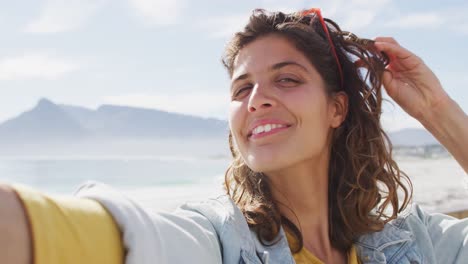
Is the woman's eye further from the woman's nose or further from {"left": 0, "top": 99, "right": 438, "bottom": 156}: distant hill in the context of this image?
{"left": 0, "top": 99, "right": 438, "bottom": 156}: distant hill

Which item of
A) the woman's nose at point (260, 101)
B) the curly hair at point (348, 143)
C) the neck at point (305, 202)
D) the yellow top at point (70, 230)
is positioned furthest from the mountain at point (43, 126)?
the yellow top at point (70, 230)

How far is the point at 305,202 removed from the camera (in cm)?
196

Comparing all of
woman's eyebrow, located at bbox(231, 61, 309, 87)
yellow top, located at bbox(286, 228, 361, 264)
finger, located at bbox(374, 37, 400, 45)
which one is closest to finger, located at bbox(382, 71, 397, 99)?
finger, located at bbox(374, 37, 400, 45)

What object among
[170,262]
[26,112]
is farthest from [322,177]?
[26,112]

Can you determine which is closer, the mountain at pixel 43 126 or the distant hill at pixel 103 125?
the distant hill at pixel 103 125

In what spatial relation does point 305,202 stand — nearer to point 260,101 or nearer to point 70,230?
point 260,101

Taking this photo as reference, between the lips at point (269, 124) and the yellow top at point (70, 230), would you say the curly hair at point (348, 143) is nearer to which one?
the lips at point (269, 124)

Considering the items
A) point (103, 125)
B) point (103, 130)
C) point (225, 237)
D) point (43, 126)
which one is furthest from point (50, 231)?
point (43, 126)

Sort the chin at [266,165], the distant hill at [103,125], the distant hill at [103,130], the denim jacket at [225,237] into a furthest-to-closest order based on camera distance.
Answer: the distant hill at [103,125]
the distant hill at [103,130]
the chin at [266,165]
the denim jacket at [225,237]

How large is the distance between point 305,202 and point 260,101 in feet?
1.36

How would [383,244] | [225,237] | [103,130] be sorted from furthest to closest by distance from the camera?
[103,130], [383,244], [225,237]

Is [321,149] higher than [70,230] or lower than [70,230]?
lower

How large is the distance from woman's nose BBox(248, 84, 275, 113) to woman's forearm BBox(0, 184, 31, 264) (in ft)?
3.84

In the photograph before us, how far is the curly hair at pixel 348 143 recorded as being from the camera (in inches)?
77.9
